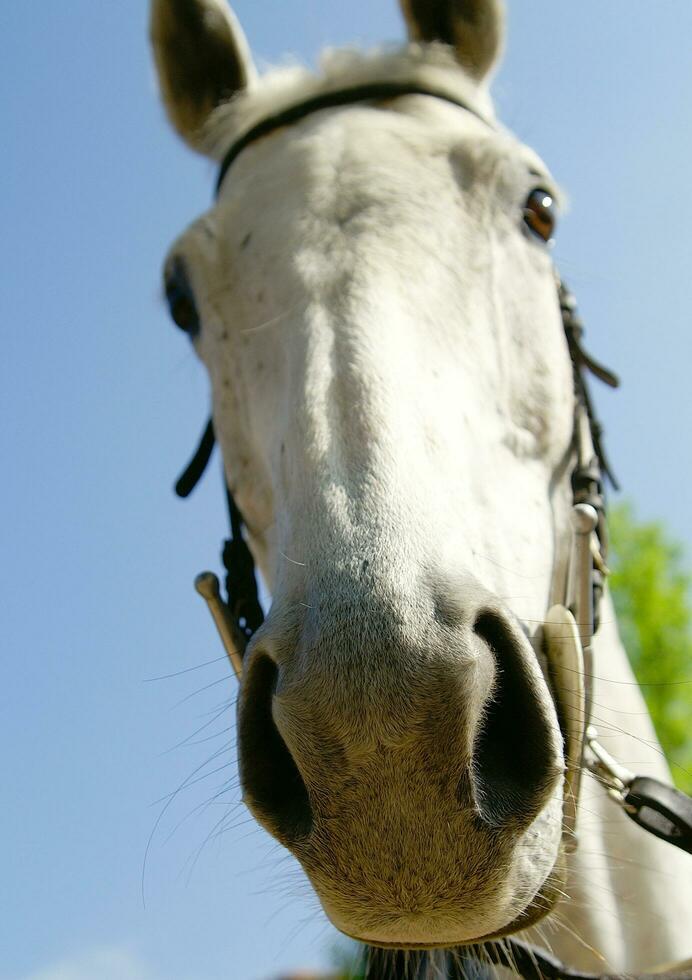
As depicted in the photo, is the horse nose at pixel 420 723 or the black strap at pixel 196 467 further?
the black strap at pixel 196 467

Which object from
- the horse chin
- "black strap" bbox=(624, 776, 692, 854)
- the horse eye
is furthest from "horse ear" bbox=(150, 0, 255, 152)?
the horse chin

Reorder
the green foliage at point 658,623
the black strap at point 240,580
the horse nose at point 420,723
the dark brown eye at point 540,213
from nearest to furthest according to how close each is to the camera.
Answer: the horse nose at point 420,723, the black strap at point 240,580, the dark brown eye at point 540,213, the green foliage at point 658,623

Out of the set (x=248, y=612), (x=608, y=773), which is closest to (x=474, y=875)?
(x=608, y=773)

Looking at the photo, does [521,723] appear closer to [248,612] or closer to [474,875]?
[474,875]

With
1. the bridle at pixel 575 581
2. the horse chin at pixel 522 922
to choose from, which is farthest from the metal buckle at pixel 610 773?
the horse chin at pixel 522 922

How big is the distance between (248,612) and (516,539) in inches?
38.1

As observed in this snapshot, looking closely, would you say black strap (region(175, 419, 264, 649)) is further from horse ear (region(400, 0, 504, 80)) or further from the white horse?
horse ear (region(400, 0, 504, 80))

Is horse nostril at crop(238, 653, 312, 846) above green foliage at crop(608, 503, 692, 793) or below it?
above

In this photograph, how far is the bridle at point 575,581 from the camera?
76.5 inches

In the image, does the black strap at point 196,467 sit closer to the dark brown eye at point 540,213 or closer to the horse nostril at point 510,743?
the dark brown eye at point 540,213

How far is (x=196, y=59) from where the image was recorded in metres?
3.51

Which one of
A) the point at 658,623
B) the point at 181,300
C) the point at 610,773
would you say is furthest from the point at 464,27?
the point at 658,623

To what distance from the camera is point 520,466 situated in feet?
7.47

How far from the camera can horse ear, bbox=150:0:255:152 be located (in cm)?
339
